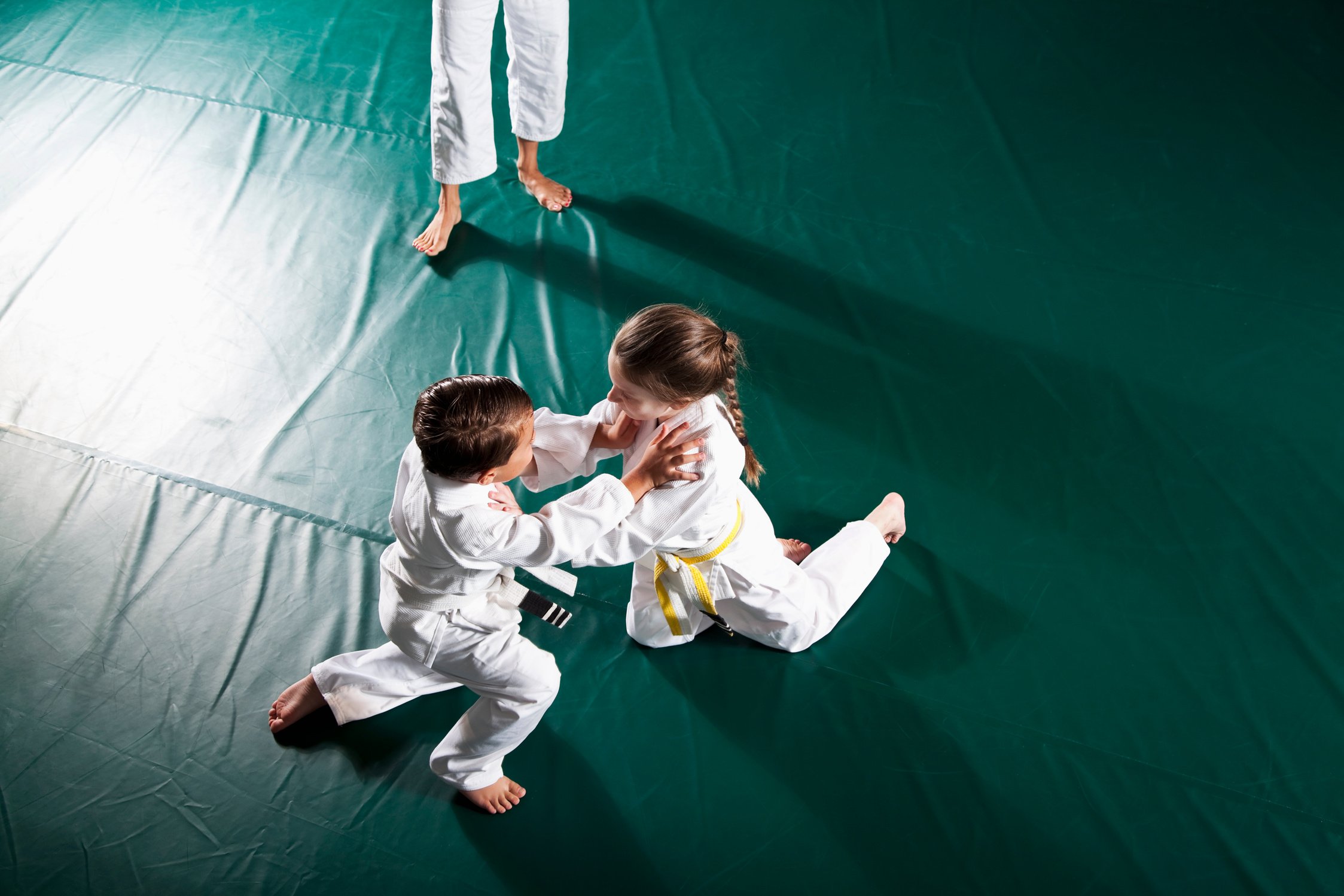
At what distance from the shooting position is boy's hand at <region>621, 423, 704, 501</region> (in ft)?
5.20

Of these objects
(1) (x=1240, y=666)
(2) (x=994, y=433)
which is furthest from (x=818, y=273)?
(1) (x=1240, y=666)

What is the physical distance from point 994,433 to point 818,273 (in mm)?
748

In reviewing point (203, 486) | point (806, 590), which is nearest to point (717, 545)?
point (806, 590)

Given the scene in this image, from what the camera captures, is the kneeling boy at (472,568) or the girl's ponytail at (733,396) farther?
the girl's ponytail at (733,396)

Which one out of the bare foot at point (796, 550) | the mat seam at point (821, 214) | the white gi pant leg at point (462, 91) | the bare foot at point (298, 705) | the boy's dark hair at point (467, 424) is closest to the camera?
the boy's dark hair at point (467, 424)

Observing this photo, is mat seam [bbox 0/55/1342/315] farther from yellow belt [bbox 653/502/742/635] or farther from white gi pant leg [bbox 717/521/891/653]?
yellow belt [bbox 653/502/742/635]

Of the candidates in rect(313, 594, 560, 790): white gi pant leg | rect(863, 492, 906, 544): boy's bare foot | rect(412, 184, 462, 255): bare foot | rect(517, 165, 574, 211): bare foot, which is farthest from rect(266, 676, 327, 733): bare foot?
rect(517, 165, 574, 211): bare foot

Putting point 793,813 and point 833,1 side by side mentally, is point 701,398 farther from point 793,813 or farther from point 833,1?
point 833,1

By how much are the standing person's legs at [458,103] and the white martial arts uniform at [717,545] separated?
1223 millimetres

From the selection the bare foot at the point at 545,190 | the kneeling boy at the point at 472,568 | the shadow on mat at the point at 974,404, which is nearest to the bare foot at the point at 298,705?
the kneeling boy at the point at 472,568

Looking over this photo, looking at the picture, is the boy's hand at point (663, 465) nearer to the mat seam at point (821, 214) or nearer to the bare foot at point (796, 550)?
the bare foot at point (796, 550)

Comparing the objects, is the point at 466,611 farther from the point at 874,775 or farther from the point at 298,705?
the point at 874,775

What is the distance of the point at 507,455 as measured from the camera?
4.88 feet

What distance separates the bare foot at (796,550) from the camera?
2135 millimetres
